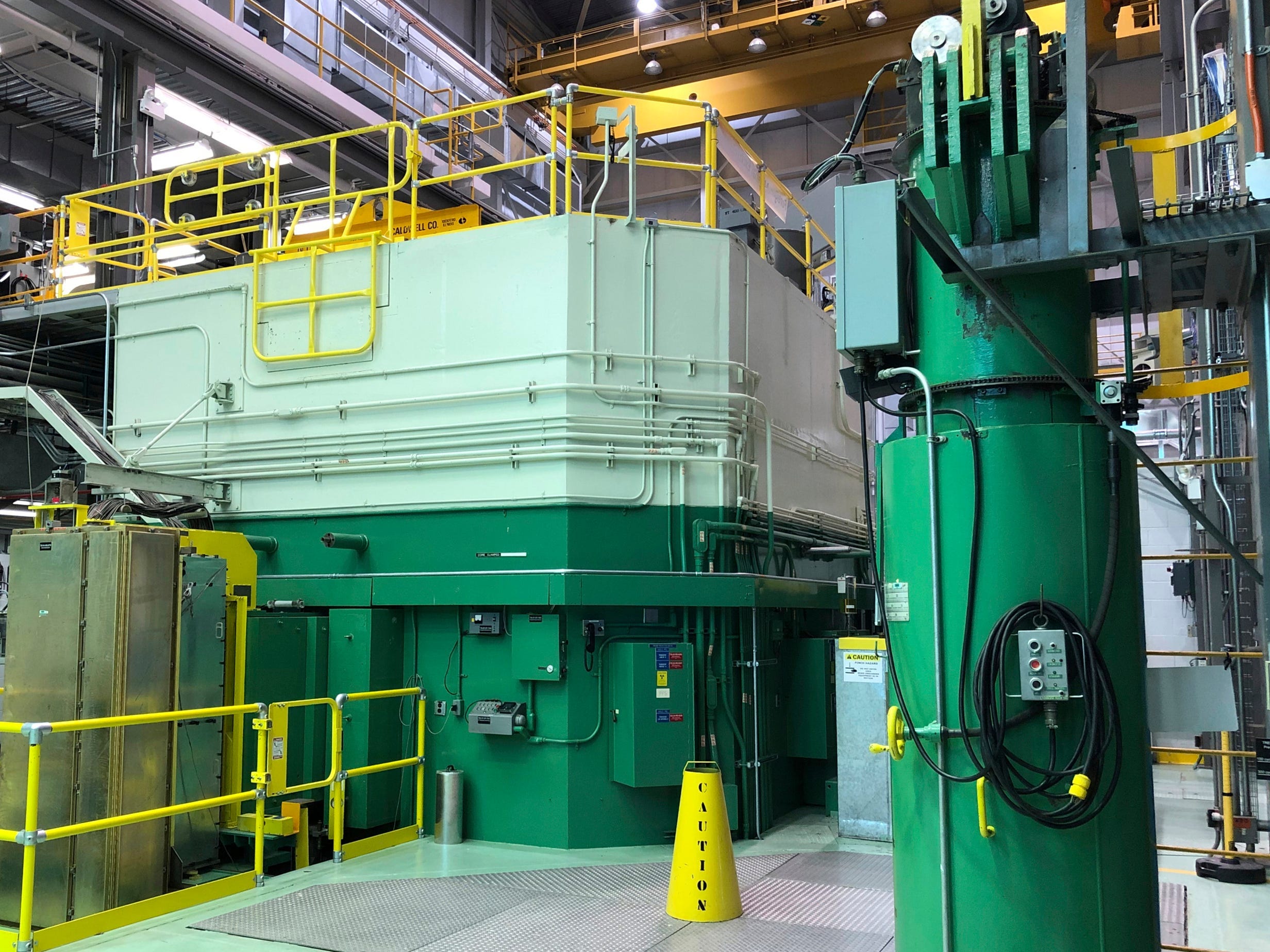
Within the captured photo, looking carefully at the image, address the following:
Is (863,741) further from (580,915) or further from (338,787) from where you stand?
(338,787)

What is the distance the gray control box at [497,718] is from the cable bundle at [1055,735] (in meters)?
4.79

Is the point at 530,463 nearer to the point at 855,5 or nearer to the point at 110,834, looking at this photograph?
the point at 110,834

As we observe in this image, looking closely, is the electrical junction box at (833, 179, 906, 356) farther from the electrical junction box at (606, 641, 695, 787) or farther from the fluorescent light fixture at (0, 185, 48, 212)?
the fluorescent light fixture at (0, 185, 48, 212)

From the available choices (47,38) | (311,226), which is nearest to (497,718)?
(47,38)

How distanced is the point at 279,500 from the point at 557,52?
17833mm

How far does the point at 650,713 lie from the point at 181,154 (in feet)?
43.0

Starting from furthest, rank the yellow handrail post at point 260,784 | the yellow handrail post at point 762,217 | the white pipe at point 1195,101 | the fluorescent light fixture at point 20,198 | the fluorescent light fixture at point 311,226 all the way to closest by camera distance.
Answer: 1. the fluorescent light fixture at point 20,198
2. the fluorescent light fixture at point 311,226
3. the yellow handrail post at point 762,217
4. the white pipe at point 1195,101
5. the yellow handrail post at point 260,784

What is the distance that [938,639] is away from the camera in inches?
175

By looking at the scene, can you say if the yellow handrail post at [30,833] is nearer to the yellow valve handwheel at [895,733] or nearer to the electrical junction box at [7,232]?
the yellow valve handwheel at [895,733]

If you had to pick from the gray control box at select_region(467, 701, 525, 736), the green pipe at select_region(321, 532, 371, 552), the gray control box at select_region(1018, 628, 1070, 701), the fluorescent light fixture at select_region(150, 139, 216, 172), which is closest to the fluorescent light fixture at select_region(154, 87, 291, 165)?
the fluorescent light fixture at select_region(150, 139, 216, 172)

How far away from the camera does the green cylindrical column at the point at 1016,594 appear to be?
4230mm

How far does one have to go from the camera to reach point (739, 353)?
9344 millimetres

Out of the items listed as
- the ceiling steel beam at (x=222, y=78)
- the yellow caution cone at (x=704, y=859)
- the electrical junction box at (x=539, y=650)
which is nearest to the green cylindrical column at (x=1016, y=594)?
the yellow caution cone at (x=704, y=859)

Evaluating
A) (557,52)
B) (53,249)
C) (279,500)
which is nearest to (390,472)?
(279,500)
